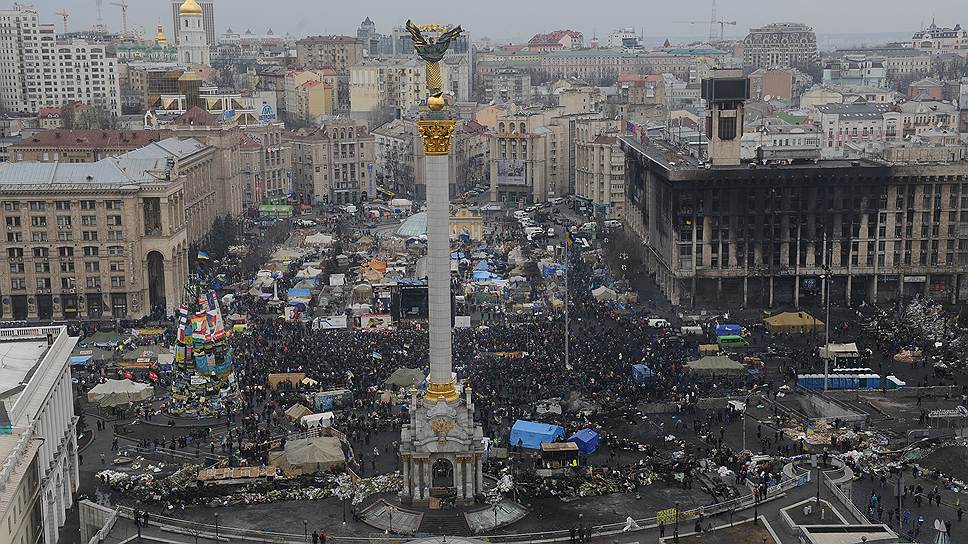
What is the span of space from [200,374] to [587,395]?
20.4 m

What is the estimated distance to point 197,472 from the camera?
5662 cm

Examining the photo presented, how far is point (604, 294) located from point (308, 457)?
40537 millimetres

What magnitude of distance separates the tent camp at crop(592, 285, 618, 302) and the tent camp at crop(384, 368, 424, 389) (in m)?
25.4

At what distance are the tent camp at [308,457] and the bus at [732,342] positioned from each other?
3083 cm

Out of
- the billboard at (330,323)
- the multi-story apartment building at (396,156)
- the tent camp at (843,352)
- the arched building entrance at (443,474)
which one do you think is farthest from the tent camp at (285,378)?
the multi-story apartment building at (396,156)

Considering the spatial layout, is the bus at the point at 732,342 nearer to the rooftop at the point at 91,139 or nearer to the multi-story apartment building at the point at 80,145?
the multi-story apartment building at the point at 80,145

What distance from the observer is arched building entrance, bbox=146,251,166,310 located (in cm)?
9525

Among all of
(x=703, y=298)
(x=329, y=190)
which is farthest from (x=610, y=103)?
(x=703, y=298)

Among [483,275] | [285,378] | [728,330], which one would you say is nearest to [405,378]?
[285,378]

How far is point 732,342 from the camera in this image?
80.2 m

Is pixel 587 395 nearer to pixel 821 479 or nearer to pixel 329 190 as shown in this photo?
pixel 821 479

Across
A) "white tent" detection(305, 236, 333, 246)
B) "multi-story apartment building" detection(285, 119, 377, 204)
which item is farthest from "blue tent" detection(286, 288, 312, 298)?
"multi-story apartment building" detection(285, 119, 377, 204)

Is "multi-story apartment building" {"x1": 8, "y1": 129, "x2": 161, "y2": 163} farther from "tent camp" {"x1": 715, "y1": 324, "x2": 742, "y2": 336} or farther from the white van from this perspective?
"tent camp" {"x1": 715, "y1": 324, "x2": 742, "y2": 336}

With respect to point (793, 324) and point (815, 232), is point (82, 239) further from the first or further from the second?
point (815, 232)
